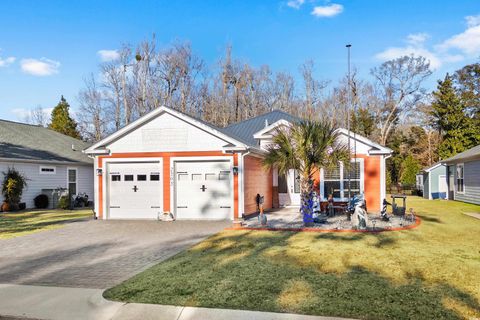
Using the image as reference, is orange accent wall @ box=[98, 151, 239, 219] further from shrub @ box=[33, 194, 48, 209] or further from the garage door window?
shrub @ box=[33, 194, 48, 209]

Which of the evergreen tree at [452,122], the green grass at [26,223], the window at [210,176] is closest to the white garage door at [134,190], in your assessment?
the window at [210,176]

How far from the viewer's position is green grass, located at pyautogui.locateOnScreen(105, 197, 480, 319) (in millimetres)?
5238

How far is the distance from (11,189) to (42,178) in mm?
2535

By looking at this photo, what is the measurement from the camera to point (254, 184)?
16.4 meters

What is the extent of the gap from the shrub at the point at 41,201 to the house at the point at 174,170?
25.2 feet

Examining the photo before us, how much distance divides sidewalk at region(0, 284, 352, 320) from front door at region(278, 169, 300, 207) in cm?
1397

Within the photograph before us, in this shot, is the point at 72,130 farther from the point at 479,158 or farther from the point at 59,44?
the point at 479,158

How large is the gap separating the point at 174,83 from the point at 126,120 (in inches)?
248

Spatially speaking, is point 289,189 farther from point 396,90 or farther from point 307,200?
point 396,90

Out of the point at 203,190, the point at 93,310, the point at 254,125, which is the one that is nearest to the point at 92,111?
the point at 254,125

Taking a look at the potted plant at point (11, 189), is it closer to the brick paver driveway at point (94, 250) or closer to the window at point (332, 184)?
the brick paver driveway at point (94, 250)

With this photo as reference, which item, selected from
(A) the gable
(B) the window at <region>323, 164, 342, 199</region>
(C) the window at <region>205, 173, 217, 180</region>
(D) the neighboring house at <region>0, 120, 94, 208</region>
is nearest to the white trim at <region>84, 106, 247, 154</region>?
(A) the gable

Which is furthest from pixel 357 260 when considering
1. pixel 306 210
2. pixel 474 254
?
pixel 306 210

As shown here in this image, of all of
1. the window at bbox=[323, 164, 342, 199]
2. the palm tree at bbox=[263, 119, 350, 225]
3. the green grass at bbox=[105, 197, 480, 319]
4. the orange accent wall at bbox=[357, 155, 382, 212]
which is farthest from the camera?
the window at bbox=[323, 164, 342, 199]
